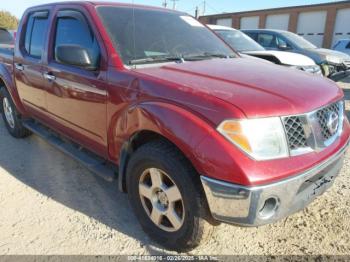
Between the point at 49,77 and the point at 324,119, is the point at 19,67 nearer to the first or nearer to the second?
the point at 49,77

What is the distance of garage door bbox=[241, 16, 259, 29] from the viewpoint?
31.7m

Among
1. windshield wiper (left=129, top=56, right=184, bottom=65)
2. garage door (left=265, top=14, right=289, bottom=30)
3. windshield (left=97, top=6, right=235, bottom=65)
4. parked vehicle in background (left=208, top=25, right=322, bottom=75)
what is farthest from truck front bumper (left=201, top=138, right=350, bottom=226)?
garage door (left=265, top=14, right=289, bottom=30)

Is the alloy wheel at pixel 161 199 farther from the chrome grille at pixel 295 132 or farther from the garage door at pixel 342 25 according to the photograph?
the garage door at pixel 342 25

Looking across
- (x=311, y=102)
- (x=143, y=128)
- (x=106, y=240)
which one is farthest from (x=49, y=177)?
(x=311, y=102)

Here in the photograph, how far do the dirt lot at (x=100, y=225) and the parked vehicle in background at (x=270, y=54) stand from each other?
128 inches

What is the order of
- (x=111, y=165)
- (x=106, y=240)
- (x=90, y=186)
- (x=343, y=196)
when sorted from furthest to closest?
(x=90, y=186), (x=343, y=196), (x=111, y=165), (x=106, y=240)

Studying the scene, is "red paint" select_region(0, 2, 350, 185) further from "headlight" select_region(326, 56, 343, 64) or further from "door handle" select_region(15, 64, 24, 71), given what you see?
"headlight" select_region(326, 56, 343, 64)

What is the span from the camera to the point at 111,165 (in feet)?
10.0

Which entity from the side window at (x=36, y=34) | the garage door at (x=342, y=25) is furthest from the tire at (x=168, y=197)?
the garage door at (x=342, y=25)

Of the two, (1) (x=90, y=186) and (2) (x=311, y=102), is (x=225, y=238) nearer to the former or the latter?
(2) (x=311, y=102)

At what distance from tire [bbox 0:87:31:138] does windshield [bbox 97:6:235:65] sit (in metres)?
2.55

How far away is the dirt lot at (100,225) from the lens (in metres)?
2.58

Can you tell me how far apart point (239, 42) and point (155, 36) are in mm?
4673

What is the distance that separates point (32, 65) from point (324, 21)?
1080 inches
